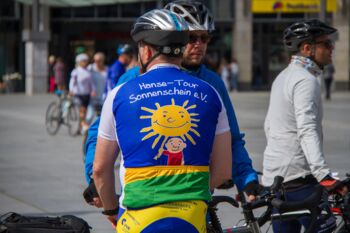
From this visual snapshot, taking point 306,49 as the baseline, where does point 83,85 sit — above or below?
below

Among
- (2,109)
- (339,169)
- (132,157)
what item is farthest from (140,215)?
(2,109)

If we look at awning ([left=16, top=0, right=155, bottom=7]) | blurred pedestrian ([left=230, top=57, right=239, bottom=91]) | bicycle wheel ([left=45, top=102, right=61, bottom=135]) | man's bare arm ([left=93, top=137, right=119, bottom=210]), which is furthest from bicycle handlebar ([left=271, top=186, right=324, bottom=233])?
blurred pedestrian ([left=230, top=57, right=239, bottom=91])

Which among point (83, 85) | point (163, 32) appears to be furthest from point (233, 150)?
point (83, 85)

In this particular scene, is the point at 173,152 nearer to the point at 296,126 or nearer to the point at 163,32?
the point at 163,32

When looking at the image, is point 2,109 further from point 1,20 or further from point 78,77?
point 1,20

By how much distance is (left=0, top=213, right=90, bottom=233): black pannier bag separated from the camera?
3465mm

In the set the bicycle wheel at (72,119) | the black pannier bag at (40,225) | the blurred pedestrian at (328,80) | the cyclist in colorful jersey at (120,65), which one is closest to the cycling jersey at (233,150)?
the black pannier bag at (40,225)

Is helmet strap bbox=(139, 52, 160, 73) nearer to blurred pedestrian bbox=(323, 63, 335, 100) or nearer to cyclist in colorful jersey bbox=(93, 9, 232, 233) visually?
cyclist in colorful jersey bbox=(93, 9, 232, 233)

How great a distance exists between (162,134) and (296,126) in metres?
2.04

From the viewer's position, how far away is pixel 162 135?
3.40 metres

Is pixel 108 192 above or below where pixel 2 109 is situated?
above

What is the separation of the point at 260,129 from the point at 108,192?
643 inches

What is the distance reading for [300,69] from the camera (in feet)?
17.6

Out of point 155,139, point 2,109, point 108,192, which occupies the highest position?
point 155,139
